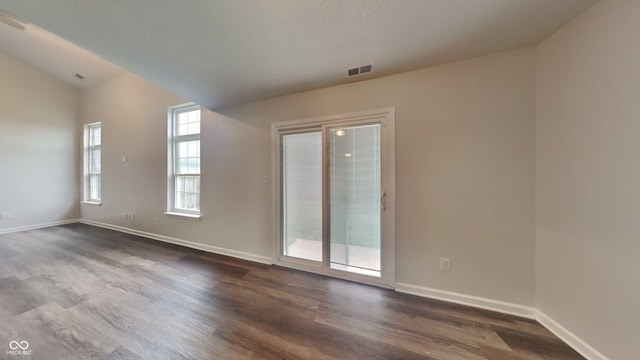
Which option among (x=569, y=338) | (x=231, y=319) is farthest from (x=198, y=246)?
(x=569, y=338)

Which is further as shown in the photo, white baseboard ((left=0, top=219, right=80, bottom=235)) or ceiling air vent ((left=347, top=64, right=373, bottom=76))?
white baseboard ((left=0, top=219, right=80, bottom=235))

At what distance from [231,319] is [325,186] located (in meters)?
1.64

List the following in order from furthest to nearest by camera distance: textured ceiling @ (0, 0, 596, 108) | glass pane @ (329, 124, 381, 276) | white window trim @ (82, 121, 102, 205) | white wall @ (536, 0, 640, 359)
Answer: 1. white window trim @ (82, 121, 102, 205)
2. glass pane @ (329, 124, 381, 276)
3. textured ceiling @ (0, 0, 596, 108)
4. white wall @ (536, 0, 640, 359)

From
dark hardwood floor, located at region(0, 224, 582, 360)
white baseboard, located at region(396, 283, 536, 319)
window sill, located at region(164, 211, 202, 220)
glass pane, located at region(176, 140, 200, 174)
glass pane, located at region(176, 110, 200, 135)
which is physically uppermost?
glass pane, located at region(176, 110, 200, 135)

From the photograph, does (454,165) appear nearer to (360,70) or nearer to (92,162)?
(360,70)

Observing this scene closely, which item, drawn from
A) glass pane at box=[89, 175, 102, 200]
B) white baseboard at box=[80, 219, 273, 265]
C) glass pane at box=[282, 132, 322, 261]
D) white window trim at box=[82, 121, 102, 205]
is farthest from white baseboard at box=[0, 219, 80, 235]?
glass pane at box=[282, 132, 322, 261]

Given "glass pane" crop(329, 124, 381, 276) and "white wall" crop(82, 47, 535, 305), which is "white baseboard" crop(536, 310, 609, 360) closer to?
"white wall" crop(82, 47, 535, 305)

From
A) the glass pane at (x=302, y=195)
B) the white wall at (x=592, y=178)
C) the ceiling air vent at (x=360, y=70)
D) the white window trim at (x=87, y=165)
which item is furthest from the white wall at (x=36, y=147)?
the white wall at (x=592, y=178)

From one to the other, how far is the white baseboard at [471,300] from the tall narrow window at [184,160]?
3529mm

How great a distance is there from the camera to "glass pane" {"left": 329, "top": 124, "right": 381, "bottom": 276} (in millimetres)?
2393

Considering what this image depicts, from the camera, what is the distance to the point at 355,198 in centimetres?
250

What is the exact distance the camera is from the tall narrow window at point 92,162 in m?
5.17

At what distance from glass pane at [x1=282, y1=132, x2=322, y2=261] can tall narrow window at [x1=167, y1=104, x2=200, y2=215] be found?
6.14 feet

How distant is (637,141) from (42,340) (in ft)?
13.6
